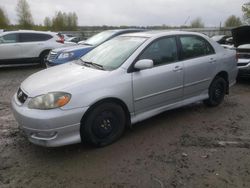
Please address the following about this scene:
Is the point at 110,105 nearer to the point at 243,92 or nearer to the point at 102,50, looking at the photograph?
the point at 102,50

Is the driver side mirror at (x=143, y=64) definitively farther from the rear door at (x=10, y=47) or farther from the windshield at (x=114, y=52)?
the rear door at (x=10, y=47)

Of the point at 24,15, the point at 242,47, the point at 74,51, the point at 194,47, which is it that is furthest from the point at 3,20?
the point at 194,47

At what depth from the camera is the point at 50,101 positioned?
3529mm

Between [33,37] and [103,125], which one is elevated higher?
[33,37]

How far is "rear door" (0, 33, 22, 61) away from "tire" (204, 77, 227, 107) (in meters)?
8.56

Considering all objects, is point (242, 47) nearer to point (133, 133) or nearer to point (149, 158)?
point (133, 133)

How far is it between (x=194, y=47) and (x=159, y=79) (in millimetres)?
1250

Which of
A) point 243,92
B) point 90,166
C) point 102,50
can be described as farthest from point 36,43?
point 90,166

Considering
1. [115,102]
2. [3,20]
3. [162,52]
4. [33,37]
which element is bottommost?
[115,102]

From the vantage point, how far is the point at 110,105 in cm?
392

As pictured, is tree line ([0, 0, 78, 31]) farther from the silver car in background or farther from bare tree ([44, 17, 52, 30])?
the silver car in background

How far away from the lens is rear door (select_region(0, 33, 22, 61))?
11102mm

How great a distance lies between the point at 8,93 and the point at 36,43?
16.2ft

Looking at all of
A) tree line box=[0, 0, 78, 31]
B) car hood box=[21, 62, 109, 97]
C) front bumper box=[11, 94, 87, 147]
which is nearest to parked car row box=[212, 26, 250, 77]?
car hood box=[21, 62, 109, 97]
